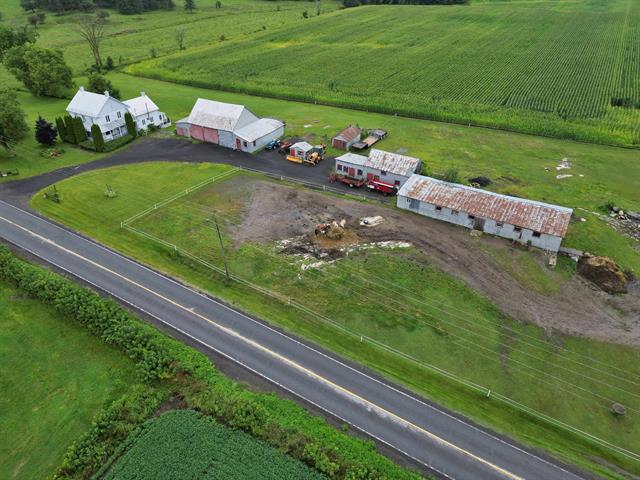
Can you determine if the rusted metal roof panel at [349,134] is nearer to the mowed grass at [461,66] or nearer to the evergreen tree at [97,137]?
the mowed grass at [461,66]

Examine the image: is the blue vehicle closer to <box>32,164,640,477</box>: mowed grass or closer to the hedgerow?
<box>32,164,640,477</box>: mowed grass

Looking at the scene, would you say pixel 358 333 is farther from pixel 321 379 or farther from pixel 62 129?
pixel 62 129

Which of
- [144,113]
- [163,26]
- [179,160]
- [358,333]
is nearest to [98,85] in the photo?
[144,113]

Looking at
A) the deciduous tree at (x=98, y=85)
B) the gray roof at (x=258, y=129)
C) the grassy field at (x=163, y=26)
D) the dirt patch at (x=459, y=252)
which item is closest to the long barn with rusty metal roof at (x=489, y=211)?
the dirt patch at (x=459, y=252)

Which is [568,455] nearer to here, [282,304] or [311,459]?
[311,459]

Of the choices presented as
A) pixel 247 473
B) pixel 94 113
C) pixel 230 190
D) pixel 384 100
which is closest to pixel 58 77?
pixel 94 113

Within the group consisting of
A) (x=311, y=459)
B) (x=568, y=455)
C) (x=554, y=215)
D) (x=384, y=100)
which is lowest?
(x=568, y=455)
